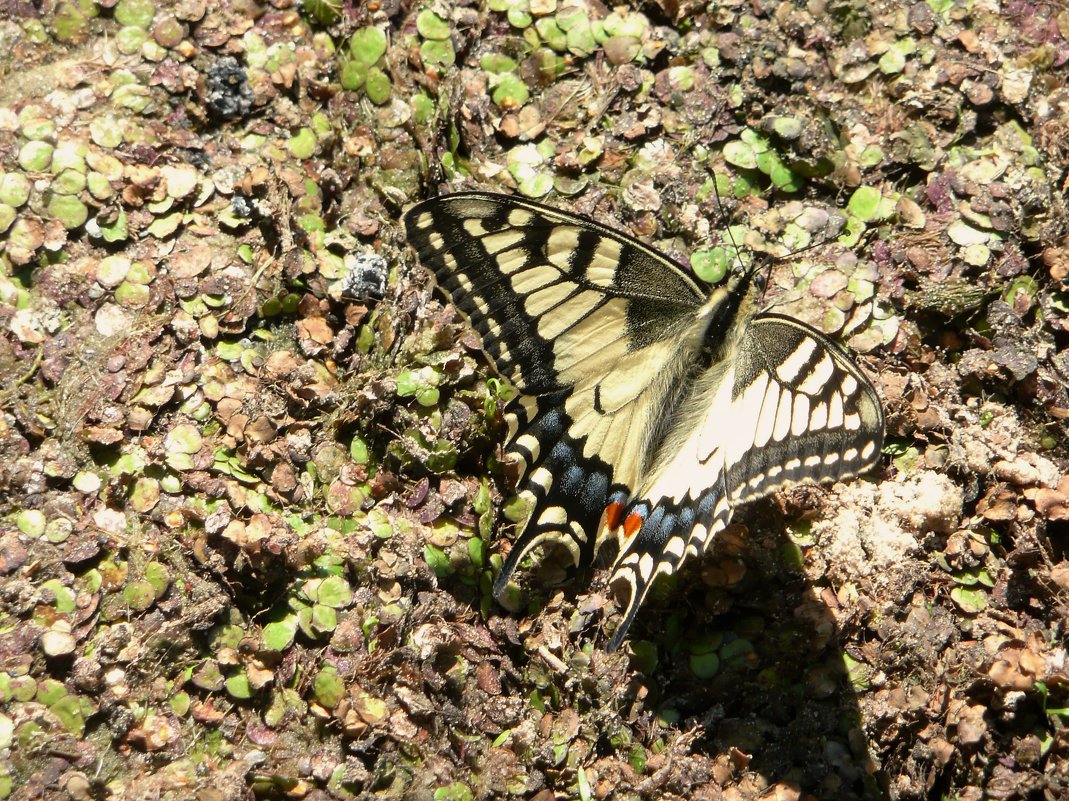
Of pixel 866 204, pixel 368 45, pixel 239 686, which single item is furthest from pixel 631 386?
pixel 368 45

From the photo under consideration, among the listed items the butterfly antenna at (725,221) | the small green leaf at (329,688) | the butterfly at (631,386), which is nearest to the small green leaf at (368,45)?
the butterfly at (631,386)

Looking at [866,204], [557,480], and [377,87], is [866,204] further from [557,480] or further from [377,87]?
[377,87]

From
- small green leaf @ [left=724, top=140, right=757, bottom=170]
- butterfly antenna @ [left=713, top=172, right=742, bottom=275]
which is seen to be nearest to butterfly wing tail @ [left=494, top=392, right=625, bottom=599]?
butterfly antenna @ [left=713, top=172, right=742, bottom=275]

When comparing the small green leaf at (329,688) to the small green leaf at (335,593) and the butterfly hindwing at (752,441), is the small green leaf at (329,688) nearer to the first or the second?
the small green leaf at (335,593)

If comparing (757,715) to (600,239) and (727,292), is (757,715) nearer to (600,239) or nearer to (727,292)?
(727,292)

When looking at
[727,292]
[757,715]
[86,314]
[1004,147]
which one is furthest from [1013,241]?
[86,314]
